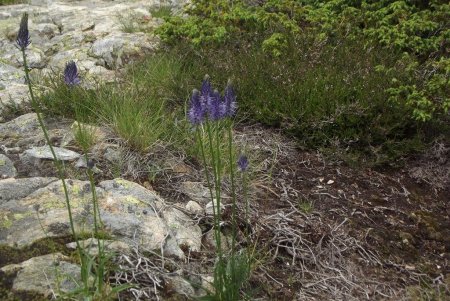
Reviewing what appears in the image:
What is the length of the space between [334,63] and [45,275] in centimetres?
327

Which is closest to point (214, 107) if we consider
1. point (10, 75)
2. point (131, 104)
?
point (131, 104)

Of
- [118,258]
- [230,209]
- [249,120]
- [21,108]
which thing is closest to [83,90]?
[21,108]

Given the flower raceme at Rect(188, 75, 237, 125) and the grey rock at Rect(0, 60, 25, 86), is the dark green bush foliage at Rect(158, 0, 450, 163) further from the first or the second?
the flower raceme at Rect(188, 75, 237, 125)

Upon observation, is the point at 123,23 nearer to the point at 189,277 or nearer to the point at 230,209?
the point at 230,209

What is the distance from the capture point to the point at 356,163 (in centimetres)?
414

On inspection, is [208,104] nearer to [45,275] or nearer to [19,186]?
[45,275]

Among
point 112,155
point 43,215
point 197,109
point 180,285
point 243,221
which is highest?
point 197,109

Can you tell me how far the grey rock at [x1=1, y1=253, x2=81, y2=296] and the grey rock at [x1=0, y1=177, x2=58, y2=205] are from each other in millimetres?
568

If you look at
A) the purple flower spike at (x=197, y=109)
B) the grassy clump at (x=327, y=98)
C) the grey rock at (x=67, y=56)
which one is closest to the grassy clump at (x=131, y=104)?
the grassy clump at (x=327, y=98)

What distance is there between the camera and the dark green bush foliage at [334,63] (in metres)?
4.26

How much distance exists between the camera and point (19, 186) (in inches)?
120

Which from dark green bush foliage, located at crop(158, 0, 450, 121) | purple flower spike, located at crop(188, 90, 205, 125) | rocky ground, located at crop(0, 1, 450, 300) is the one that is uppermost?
purple flower spike, located at crop(188, 90, 205, 125)

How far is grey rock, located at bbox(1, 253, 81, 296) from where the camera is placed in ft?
7.75

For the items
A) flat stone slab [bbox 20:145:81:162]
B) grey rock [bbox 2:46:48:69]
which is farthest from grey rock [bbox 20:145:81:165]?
grey rock [bbox 2:46:48:69]
